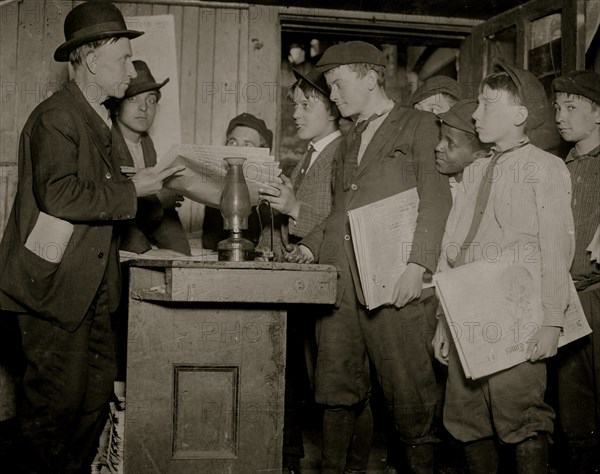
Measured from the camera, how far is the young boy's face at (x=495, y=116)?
9.12 ft

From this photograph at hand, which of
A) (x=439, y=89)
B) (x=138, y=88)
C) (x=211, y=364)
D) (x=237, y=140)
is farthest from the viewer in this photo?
(x=237, y=140)

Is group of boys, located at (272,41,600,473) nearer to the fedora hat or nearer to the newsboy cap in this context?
the fedora hat

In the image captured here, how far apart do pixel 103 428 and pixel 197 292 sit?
4.30ft

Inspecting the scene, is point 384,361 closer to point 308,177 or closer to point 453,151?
point 453,151

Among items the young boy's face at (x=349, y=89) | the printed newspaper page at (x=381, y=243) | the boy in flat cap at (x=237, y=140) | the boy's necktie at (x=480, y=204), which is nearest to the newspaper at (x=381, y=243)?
the printed newspaper page at (x=381, y=243)

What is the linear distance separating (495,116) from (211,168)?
1.23m

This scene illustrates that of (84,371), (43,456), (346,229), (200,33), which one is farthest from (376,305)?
(200,33)

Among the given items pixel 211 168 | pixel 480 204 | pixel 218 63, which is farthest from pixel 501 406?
pixel 218 63

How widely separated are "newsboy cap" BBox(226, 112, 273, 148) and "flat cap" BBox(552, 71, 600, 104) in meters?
1.89

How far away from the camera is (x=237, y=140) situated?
14.7 feet

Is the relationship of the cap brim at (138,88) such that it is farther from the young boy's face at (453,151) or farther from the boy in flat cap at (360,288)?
the young boy's face at (453,151)

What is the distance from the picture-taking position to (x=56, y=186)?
285 cm

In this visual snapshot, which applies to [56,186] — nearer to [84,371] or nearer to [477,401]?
[84,371]

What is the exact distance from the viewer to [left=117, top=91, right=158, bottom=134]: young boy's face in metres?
4.16
